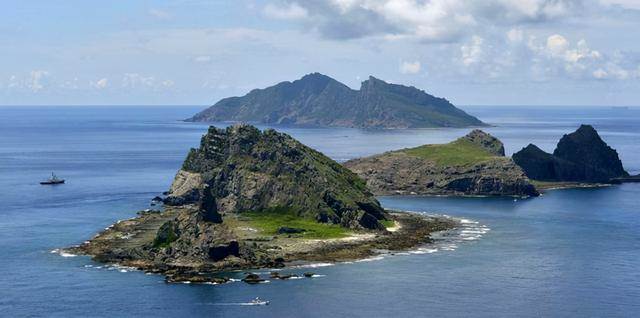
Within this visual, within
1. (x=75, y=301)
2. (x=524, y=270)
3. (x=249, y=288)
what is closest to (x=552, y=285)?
(x=524, y=270)

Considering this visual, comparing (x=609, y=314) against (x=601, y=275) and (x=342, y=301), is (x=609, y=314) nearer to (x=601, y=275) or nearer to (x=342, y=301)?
(x=601, y=275)

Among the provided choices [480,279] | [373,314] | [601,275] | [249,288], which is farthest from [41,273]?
[601,275]

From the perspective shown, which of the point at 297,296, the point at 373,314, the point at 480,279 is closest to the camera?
the point at 373,314

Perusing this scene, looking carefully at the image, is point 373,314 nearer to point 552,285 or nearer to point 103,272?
point 552,285

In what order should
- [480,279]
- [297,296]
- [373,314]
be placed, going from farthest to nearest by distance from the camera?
[480,279], [297,296], [373,314]

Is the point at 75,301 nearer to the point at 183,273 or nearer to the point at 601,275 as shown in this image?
the point at 183,273

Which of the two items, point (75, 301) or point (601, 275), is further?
point (601, 275)

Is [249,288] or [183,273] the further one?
[183,273]

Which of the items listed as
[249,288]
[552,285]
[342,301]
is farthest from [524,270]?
[249,288]
